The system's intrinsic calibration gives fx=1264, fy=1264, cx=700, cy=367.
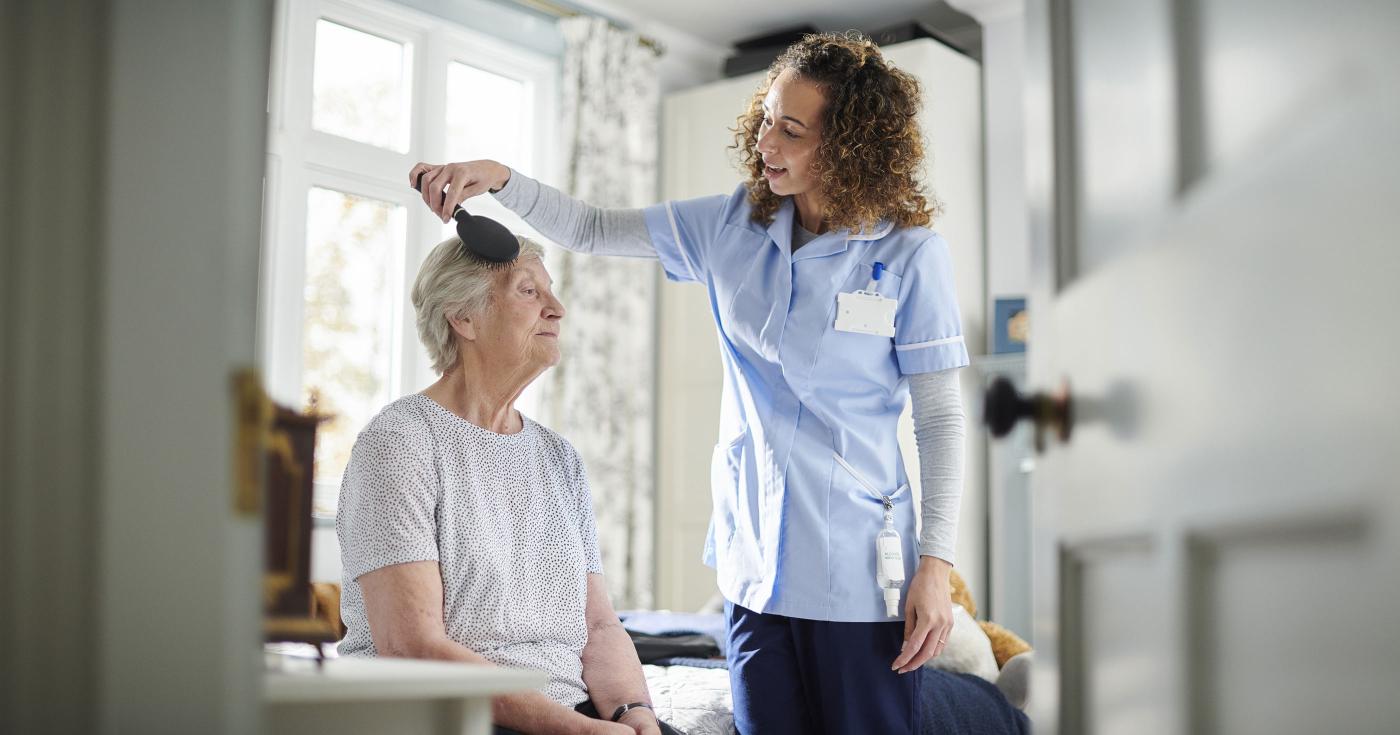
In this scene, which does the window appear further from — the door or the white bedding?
the door

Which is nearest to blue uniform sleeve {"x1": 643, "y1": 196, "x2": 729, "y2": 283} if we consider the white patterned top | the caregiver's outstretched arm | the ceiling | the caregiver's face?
the caregiver's outstretched arm

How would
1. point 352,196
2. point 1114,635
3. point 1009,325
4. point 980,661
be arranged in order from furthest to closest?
point 1009,325 < point 352,196 < point 980,661 < point 1114,635

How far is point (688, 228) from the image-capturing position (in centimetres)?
199

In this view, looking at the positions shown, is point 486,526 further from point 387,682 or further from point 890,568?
point 387,682

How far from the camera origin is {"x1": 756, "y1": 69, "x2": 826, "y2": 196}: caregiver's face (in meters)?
1.86

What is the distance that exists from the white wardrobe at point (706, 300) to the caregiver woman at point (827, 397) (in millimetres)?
2652

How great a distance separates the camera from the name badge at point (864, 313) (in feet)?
5.81

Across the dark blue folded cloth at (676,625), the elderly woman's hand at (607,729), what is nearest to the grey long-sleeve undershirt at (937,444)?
the elderly woman's hand at (607,729)

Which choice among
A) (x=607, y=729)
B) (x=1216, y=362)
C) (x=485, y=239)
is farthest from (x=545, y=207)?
(x=1216, y=362)

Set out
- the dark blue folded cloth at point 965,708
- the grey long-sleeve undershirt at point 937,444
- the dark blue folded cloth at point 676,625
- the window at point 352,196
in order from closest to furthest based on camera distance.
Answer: the grey long-sleeve undershirt at point 937,444 → the dark blue folded cloth at point 965,708 → the dark blue folded cloth at point 676,625 → the window at point 352,196

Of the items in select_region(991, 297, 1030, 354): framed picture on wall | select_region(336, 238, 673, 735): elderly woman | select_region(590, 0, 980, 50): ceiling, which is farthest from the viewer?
select_region(590, 0, 980, 50): ceiling

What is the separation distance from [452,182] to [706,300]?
3.15m

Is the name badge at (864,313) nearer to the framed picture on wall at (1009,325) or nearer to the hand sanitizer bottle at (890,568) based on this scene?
the hand sanitizer bottle at (890,568)

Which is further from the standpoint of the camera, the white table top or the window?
the window
